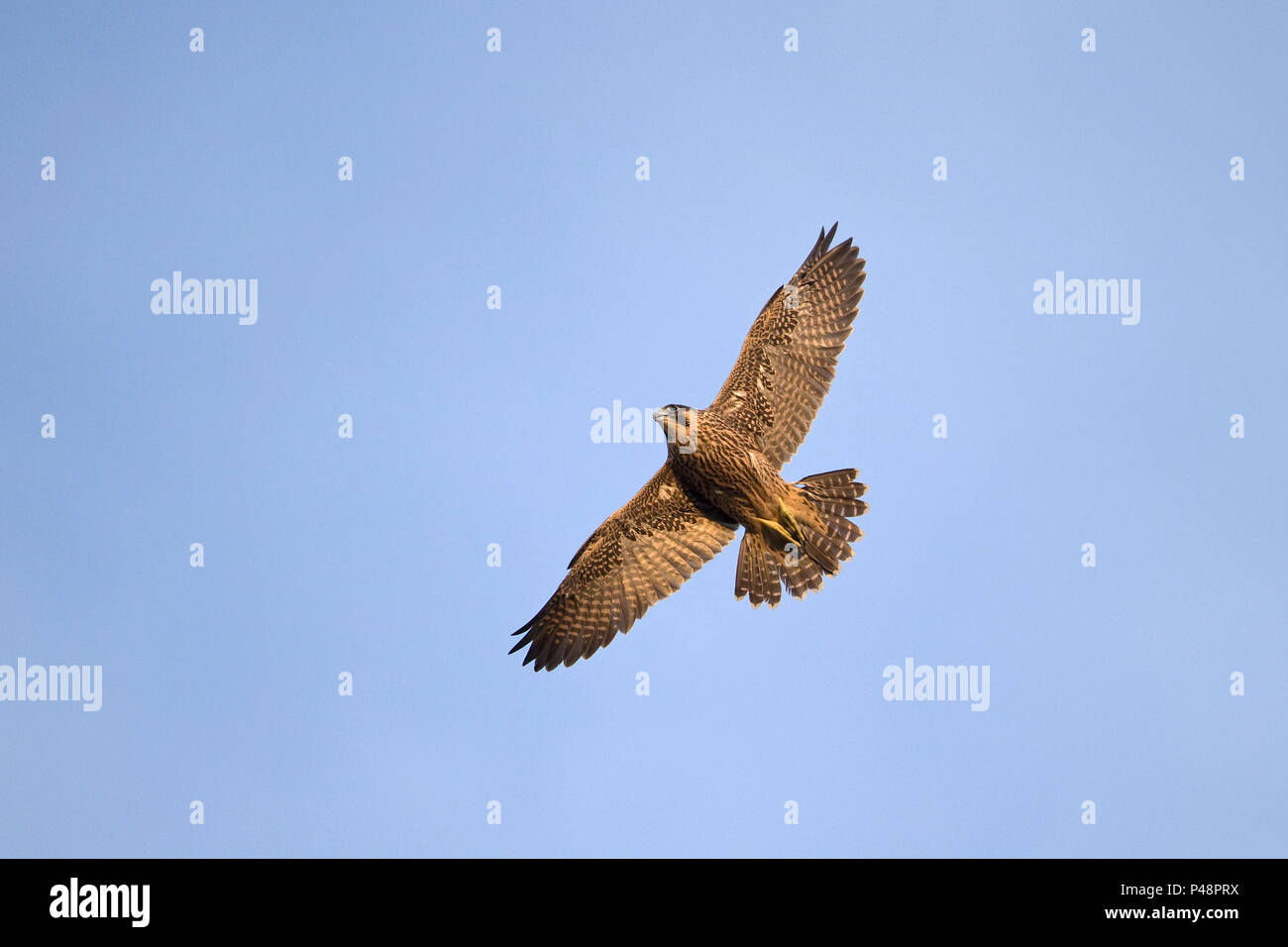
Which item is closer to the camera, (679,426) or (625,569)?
(679,426)

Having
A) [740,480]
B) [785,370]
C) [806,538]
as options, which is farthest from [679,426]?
[806,538]

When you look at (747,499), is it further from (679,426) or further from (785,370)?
(785,370)

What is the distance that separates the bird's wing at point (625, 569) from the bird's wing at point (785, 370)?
1.16 meters

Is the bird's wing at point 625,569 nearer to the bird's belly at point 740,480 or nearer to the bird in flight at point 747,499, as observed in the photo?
the bird in flight at point 747,499

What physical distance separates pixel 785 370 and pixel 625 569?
304cm

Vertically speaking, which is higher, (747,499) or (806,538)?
(747,499)

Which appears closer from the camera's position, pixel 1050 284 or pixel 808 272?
pixel 808 272

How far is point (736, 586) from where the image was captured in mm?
14680

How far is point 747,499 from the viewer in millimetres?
14281

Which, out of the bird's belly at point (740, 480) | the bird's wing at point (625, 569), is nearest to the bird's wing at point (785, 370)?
the bird's belly at point (740, 480)
